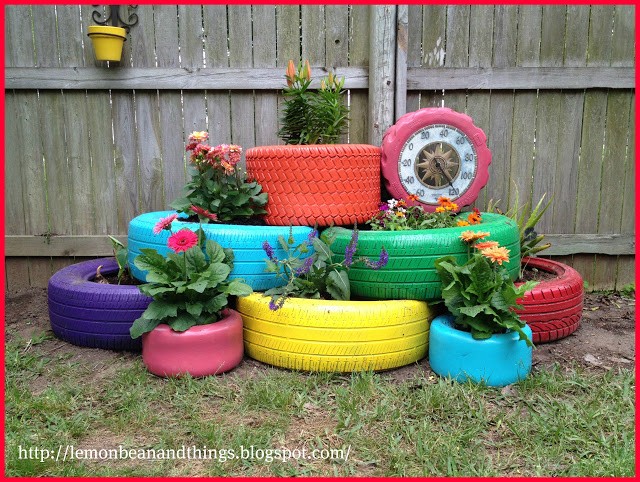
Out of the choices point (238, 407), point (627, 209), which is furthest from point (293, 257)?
point (627, 209)

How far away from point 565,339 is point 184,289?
2.27 metres

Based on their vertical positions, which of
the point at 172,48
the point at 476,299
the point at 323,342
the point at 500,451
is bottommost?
the point at 500,451

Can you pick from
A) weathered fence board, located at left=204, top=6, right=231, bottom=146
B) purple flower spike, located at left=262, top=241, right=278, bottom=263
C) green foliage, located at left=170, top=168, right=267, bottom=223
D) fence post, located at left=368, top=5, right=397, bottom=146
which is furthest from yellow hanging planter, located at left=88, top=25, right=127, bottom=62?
purple flower spike, located at left=262, top=241, right=278, bottom=263

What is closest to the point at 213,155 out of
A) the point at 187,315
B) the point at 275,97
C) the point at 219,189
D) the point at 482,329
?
the point at 219,189

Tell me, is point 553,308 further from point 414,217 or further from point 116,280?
point 116,280

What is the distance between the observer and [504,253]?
8.73ft

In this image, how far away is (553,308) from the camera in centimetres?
314

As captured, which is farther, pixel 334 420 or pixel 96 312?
pixel 96 312

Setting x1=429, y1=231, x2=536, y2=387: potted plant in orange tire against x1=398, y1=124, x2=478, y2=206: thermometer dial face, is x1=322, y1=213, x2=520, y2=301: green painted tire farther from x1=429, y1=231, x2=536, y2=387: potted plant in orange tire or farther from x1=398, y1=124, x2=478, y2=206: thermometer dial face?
x1=398, y1=124, x2=478, y2=206: thermometer dial face

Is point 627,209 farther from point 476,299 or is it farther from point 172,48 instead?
point 172,48

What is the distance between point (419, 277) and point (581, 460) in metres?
1.15

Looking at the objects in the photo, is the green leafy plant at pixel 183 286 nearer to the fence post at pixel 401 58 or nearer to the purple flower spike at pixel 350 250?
the purple flower spike at pixel 350 250

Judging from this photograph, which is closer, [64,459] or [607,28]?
[64,459]

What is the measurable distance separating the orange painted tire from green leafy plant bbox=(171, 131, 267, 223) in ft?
0.36
